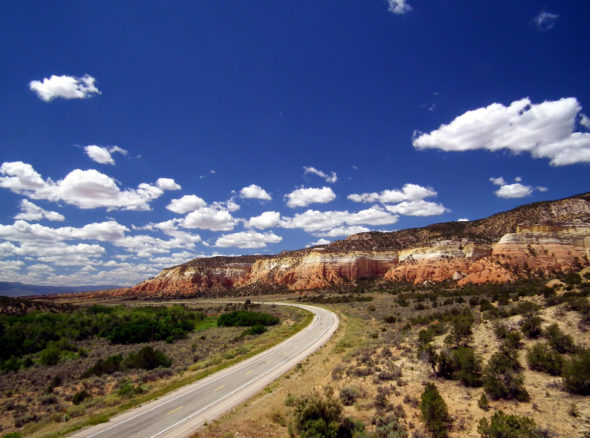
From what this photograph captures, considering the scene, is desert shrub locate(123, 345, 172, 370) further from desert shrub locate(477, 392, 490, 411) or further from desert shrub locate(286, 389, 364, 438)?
desert shrub locate(477, 392, 490, 411)

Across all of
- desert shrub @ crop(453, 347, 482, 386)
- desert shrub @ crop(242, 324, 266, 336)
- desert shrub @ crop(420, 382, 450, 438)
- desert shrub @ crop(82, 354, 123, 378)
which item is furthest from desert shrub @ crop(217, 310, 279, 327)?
desert shrub @ crop(420, 382, 450, 438)

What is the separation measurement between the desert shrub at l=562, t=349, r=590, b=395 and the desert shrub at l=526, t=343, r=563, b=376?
1.20 metres

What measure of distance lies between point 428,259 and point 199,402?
73.8 m

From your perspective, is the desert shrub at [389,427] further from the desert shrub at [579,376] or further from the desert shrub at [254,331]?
the desert shrub at [254,331]

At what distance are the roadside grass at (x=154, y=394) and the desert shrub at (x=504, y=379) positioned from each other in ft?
Answer: 52.0

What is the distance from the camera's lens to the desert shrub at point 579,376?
30.8ft

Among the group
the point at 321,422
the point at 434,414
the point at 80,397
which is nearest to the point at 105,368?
the point at 80,397

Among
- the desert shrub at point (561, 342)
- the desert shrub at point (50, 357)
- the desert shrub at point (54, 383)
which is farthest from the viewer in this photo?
the desert shrub at point (50, 357)

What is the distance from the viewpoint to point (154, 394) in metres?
16.0

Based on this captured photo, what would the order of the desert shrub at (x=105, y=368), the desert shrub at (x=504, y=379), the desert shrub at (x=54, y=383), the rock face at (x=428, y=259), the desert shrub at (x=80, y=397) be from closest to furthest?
1. the desert shrub at (x=504, y=379)
2. the desert shrub at (x=80, y=397)
3. the desert shrub at (x=54, y=383)
4. the desert shrub at (x=105, y=368)
5. the rock face at (x=428, y=259)

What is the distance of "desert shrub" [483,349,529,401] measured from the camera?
10086mm

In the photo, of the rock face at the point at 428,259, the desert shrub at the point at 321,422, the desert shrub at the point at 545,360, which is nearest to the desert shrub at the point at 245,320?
the desert shrub at the point at 321,422

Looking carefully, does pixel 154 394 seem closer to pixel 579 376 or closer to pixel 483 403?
pixel 483 403

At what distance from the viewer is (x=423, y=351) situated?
53.7 ft
